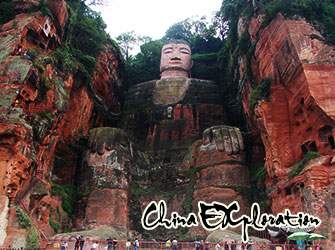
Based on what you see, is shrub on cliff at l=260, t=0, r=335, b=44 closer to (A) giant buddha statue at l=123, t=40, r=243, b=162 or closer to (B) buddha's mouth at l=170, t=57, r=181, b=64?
(A) giant buddha statue at l=123, t=40, r=243, b=162

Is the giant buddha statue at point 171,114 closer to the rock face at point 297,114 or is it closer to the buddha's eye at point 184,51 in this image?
the buddha's eye at point 184,51

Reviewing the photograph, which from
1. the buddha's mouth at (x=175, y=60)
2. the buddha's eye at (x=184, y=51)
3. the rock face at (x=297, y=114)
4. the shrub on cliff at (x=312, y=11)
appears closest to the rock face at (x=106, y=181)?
the rock face at (x=297, y=114)

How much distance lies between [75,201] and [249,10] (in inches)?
575

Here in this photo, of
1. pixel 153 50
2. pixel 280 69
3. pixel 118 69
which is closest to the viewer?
pixel 280 69

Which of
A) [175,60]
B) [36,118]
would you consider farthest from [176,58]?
[36,118]

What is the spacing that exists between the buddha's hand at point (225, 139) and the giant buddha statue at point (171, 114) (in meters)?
3.47

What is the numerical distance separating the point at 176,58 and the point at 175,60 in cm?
21

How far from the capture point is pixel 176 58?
3128 centimetres

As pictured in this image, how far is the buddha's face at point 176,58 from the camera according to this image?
102ft

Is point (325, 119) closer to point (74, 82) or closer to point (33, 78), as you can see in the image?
point (33, 78)

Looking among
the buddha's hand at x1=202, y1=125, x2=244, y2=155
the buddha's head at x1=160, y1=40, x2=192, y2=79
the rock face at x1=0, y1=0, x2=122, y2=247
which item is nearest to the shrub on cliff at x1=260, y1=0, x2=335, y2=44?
the buddha's hand at x1=202, y1=125, x2=244, y2=155

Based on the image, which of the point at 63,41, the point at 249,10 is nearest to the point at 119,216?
the point at 63,41

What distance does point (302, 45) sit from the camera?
16.5m

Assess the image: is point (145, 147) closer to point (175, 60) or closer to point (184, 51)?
point (175, 60)
